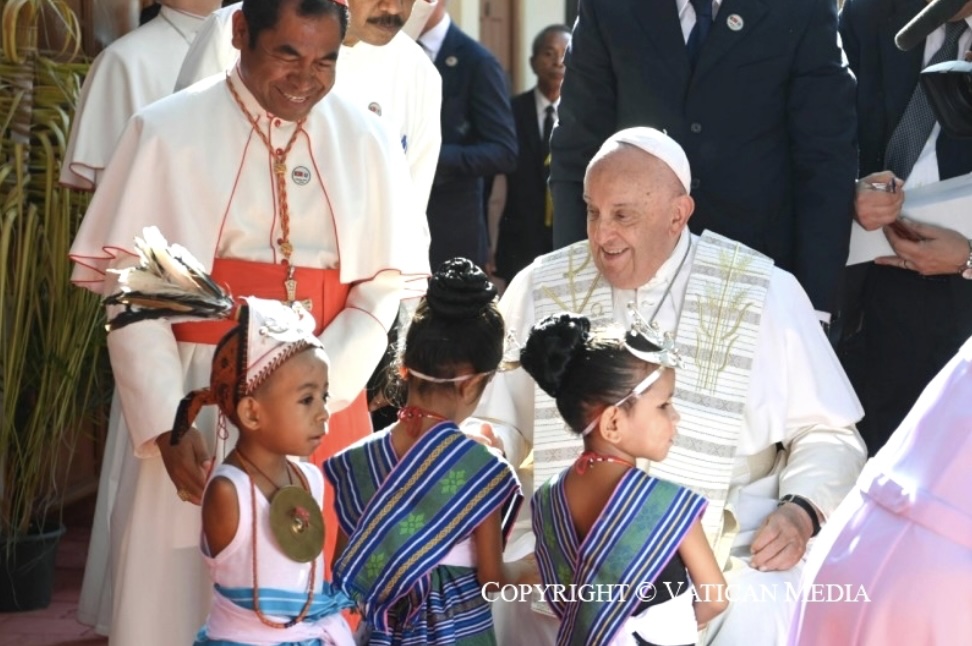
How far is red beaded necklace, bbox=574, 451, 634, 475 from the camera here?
4.07m

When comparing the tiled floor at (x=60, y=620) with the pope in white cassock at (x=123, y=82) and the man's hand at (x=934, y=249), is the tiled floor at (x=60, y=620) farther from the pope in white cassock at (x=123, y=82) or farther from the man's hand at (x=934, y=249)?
the man's hand at (x=934, y=249)

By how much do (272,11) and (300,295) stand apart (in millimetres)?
709

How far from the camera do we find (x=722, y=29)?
221 inches

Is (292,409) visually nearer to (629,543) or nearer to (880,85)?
(629,543)

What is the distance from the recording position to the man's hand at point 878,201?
18.2 feet

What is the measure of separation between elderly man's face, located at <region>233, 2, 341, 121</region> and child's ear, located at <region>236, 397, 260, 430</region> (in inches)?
37.2

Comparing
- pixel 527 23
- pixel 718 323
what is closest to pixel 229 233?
pixel 718 323

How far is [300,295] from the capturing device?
15.1ft

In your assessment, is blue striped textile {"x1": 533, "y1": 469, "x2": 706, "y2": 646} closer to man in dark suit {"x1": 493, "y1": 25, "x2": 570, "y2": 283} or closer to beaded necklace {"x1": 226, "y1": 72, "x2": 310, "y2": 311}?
beaded necklace {"x1": 226, "y1": 72, "x2": 310, "y2": 311}

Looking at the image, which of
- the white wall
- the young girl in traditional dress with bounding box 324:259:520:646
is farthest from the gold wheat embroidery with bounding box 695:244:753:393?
the white wall

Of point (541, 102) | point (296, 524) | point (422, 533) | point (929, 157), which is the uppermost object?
point (929, 157)

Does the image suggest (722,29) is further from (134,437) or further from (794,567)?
(134,437)

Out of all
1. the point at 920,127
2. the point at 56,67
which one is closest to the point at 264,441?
the point at 920,127

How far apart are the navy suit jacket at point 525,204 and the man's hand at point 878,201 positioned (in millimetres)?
4756
